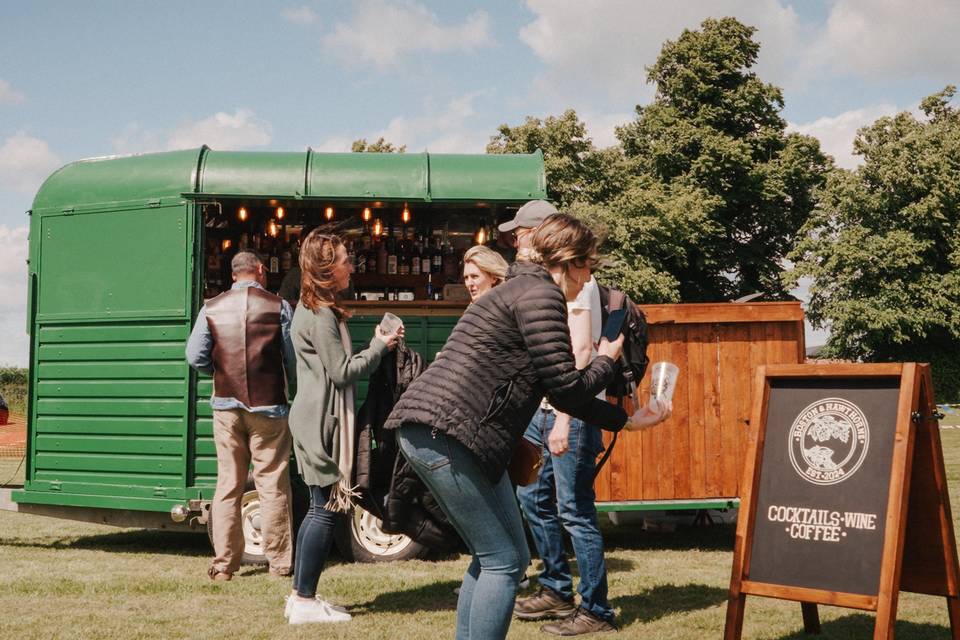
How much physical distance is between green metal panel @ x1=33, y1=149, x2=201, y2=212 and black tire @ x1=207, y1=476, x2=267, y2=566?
2203mm

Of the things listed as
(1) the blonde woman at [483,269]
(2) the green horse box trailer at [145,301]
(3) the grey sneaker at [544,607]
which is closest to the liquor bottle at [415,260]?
(2) the green horse box trailer at [145,301]

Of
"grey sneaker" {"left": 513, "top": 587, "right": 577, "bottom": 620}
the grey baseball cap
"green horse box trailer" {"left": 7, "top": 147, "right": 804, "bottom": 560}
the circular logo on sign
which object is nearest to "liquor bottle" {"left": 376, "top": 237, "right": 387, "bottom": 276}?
"green horse box trailer" {"left": 7, "top": 147, "right": 804, "bottom": 560}

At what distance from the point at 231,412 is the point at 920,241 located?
31.4 m

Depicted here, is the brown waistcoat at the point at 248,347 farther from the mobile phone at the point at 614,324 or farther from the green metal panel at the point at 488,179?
the mobile phone at the point at 614,324

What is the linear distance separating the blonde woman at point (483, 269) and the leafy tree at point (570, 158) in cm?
2614

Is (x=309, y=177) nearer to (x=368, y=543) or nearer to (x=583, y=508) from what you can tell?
(x=368, y=543)

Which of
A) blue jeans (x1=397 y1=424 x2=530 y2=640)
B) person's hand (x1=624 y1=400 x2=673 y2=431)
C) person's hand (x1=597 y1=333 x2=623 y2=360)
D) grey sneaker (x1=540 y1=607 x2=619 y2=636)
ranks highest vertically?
person's hand (x1=597 y1=333 x2=623 y2=360)

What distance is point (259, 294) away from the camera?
597cm

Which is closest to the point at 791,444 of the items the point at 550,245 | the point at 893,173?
the point at 550,245

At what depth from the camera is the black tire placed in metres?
6.38

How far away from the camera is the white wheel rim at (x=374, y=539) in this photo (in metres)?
6.47

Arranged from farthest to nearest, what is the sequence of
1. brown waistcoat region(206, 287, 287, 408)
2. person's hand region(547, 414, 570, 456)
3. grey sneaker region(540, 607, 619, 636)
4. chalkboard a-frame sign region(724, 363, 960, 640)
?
brown waistcoat region(206, 287, 287, 408), grey sneaker region(540, 607, 619, 636), person's hand region(547, 414, 570, 456), chalkboard a-frame sign region(724, 363, 960, 640)

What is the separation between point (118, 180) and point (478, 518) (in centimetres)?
516

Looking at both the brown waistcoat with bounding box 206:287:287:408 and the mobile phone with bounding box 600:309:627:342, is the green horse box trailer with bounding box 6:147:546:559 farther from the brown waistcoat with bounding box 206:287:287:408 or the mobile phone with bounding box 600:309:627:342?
the mobile phone with bounding box 600:309:627:342
